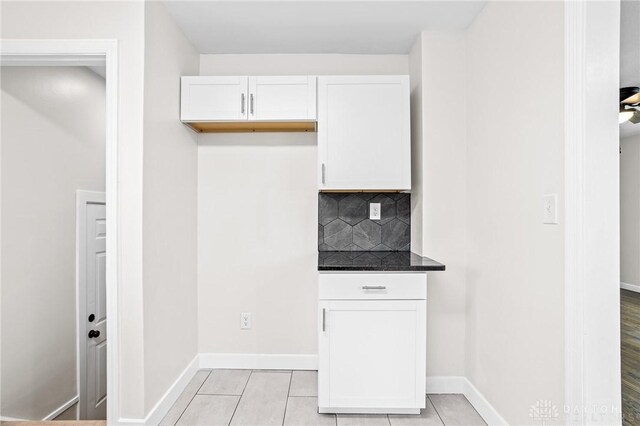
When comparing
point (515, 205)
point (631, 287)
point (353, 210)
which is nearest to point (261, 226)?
point (353, 210)

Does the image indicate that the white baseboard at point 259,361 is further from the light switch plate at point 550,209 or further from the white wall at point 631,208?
the white wall at point 631,208

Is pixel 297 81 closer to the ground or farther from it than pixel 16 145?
farther from it

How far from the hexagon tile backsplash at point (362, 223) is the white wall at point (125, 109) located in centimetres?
130

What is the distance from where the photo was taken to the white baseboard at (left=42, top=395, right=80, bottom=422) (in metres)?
2.40

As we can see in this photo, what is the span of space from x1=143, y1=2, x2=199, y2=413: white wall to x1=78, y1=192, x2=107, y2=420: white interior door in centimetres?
82

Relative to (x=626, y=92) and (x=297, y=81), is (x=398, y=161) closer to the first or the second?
(x=297, y=81)

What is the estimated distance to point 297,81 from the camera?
2.43m

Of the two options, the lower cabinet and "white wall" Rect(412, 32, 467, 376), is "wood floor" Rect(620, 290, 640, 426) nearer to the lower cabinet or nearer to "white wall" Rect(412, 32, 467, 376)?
"white wall" Rect(412, 32, 467, 376)

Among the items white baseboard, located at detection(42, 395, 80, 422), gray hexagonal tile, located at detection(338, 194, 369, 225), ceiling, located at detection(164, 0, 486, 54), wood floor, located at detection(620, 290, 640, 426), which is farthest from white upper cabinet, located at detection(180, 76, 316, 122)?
wood floor, located at detection(620, 290, 640, 426)

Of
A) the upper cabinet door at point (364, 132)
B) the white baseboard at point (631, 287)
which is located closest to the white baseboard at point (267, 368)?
the upper cabinet door at point (364, 132)

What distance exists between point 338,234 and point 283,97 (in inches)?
41.8

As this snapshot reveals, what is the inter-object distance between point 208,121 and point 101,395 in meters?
2.39

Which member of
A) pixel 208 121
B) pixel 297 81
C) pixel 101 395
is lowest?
pixel 101 395

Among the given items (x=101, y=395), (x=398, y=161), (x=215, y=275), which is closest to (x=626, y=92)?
(x=398, y=161)
